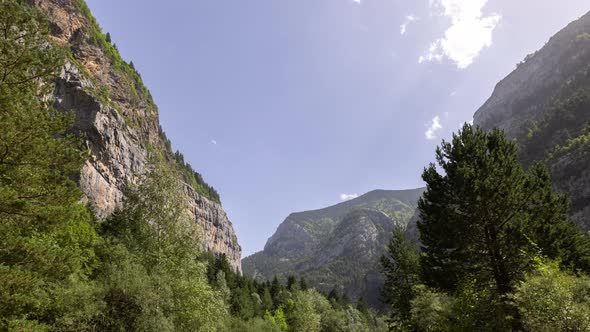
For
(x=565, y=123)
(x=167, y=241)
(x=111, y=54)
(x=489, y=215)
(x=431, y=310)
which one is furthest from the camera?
(x=565, y=123)

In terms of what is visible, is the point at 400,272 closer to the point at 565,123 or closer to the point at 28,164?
the point at 28,164

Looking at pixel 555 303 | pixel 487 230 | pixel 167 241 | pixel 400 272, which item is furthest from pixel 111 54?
pixel 555 303

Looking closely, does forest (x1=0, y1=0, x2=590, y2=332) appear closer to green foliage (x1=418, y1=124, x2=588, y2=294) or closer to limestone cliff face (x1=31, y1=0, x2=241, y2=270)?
green foliage (x1=418, y1=124, x2=588, y2=294)

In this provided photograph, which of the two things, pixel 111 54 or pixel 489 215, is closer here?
pixel 489 215

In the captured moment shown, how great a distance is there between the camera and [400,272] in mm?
45375

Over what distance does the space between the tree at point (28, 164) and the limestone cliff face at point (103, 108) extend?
43.2 metres

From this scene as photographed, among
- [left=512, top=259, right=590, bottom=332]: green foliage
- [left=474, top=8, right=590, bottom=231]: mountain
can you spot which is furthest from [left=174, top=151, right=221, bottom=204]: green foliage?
[left=512, top=259, right=590, bottom=332]: green foliage

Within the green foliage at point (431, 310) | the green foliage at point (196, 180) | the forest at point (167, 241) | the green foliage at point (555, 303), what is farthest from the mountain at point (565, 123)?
Result: the green foliage at point (196, 180)

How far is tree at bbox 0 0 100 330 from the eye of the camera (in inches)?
454

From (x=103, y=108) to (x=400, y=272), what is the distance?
74.6m

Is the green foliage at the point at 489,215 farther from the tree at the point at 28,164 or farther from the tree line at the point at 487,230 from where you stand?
the tree at the point at 28,164

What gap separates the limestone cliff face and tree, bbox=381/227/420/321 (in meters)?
38.0

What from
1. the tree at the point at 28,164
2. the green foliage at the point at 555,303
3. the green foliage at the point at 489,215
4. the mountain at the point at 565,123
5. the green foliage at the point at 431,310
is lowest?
the green foliage at the point at 431,310

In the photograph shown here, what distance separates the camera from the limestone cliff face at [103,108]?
73.8 meters
